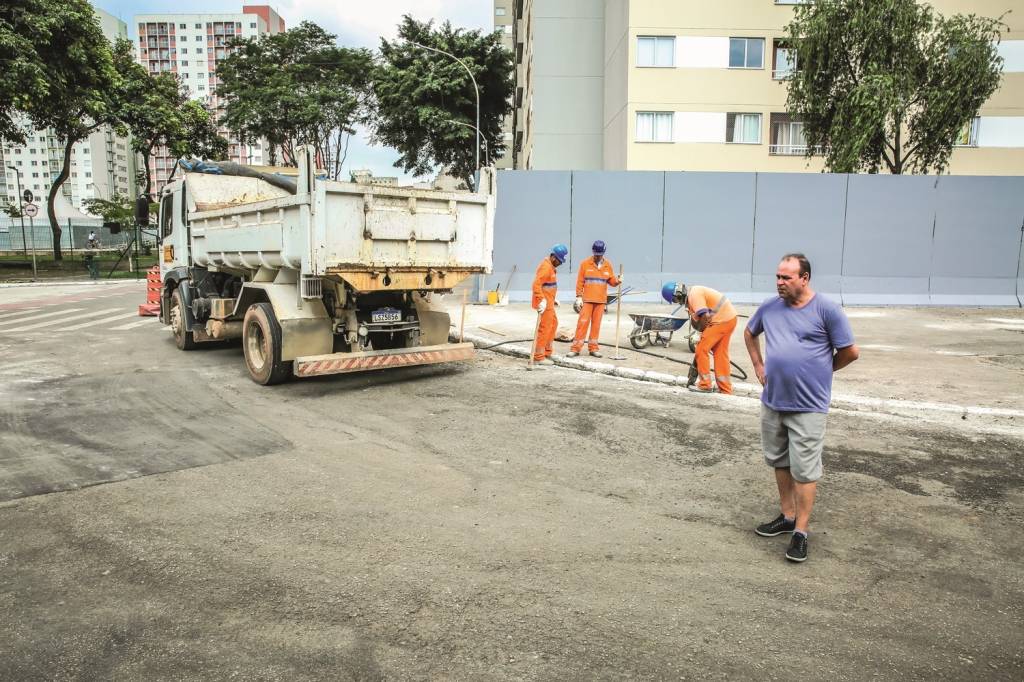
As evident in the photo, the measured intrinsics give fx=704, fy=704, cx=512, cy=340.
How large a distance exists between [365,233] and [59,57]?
2430 cm

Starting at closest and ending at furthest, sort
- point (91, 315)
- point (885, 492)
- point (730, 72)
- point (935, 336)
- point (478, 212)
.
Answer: point (885, 492)
point (478, 212)
point (935, 336)
point (91, 315)
point (730, 72)

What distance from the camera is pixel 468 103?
37562 mm

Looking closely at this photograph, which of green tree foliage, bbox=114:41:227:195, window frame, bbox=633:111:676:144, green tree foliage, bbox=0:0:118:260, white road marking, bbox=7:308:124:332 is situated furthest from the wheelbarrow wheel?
green tree foliage, bbox=114:41:227:195

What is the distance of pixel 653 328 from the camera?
1070cm

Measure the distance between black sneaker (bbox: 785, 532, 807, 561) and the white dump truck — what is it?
5209 mm

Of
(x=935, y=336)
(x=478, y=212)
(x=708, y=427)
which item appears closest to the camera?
(x=708, y=427)

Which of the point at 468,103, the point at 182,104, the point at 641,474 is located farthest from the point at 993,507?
the point at 182,104

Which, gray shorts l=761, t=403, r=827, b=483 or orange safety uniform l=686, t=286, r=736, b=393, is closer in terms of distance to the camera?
gray shorts l=761, t=403, r=827, b=483

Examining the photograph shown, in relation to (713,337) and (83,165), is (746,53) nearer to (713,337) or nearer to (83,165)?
(713,337)

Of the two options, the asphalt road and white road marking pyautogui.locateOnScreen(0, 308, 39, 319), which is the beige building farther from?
the asphalt road

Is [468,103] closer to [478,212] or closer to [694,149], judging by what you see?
[694,149]

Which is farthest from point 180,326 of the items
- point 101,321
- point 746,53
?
point 746,53

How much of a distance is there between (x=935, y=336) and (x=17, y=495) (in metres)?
13.3

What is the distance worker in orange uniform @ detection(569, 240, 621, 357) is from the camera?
10.3 metres
